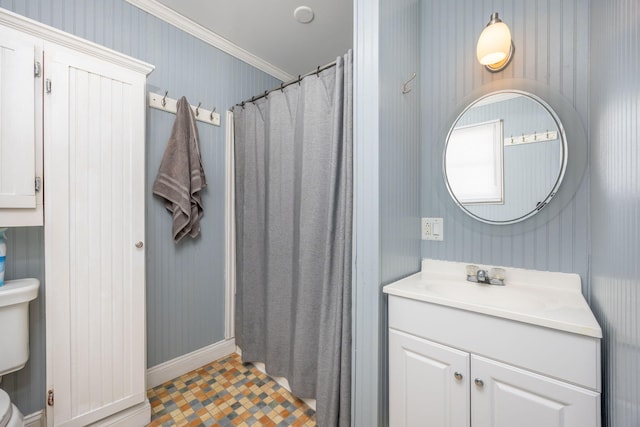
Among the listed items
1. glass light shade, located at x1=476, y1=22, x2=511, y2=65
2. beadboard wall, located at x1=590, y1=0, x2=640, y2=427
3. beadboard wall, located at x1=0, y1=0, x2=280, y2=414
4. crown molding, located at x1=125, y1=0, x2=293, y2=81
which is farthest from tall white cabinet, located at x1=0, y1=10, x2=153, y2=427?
beadboard wall, located at x1=590, y1=0, x2=640, y2=427

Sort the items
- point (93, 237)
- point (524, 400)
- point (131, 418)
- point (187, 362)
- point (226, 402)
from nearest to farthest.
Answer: point (524, 400)
point (93, 237)
point (131, 418)
point (226, 402)
point (187, 362)

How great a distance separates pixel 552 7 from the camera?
3.55 feet

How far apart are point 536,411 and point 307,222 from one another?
1192mm

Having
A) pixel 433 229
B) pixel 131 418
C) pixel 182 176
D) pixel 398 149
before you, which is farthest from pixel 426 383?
pixel 182 176

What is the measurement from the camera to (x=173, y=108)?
5.75 ft

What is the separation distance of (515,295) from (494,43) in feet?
3.60

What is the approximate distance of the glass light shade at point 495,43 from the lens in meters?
1.09

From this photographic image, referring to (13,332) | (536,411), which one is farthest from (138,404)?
(536,411)

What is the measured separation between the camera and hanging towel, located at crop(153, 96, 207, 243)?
1.66 metres

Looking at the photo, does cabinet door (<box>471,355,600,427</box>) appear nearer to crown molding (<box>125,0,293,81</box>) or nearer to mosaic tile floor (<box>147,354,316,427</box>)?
mosaic tile floor (<box>147,354,316,427</box>)

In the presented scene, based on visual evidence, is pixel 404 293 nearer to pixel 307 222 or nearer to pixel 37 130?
pixel 307 222

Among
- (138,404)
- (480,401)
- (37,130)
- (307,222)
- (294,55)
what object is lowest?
(138,404)

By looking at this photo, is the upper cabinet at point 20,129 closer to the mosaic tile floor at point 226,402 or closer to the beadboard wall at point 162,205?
the beadboard wall at point 162,205

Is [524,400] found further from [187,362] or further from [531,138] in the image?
[187,362]
